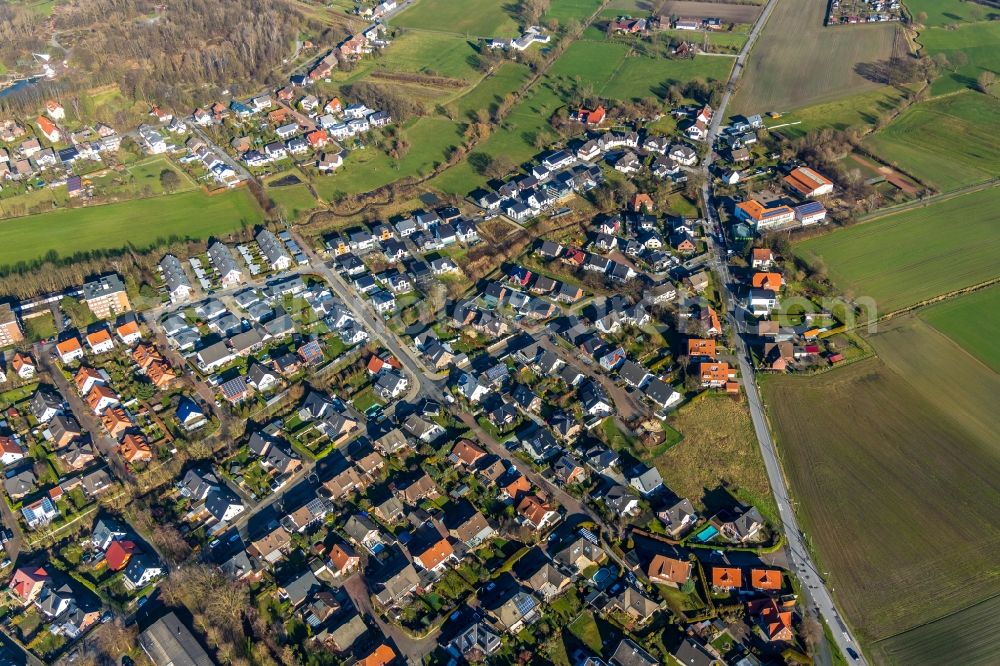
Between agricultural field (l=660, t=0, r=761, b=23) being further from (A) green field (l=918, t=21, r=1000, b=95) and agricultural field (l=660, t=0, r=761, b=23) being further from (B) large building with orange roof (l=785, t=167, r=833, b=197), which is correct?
(B) large building with orange roof (l=785, t=167, r=833, b=197)

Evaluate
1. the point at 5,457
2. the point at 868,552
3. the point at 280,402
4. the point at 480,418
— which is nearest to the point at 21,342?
the point at 5,457

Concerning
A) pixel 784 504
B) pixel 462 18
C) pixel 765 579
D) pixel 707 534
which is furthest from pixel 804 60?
pixel 765 579

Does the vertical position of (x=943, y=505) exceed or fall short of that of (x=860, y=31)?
it falls short

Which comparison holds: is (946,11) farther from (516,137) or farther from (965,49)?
(516,137)

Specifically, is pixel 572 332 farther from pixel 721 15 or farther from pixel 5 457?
pixel 721 15

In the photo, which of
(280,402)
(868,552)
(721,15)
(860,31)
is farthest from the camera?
(721,15)

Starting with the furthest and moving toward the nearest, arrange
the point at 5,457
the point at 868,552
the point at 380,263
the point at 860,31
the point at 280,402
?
the point at 860,31
the point at 380,263
the point at 280,402
the point at 5,457
the point at 868,552
